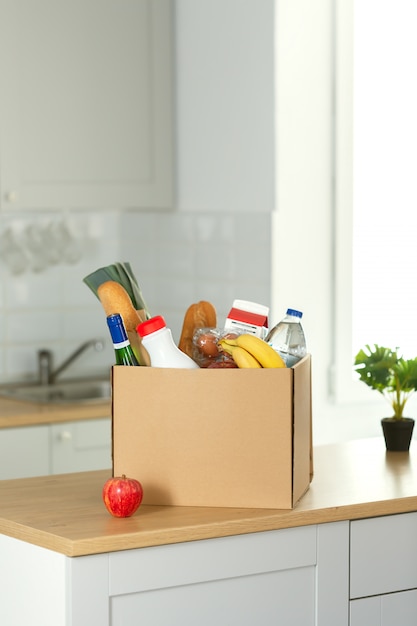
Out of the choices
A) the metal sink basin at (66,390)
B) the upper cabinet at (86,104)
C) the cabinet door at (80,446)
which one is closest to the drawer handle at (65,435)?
the cabinet door at (80,446)

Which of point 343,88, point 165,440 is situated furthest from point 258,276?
point 165,440

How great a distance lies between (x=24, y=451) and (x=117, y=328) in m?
1.66

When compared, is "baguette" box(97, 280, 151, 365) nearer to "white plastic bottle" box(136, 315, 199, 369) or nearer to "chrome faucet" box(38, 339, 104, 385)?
"white plastic bottle" box(136, 315, 199, 369)

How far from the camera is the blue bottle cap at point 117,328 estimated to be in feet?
6.24

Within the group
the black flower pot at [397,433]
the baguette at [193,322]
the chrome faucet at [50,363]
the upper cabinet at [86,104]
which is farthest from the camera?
the chrome faucet at [50,363]

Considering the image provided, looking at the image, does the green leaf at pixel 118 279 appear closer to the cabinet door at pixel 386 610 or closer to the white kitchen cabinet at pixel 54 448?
the cabinet door at pixel 386 610

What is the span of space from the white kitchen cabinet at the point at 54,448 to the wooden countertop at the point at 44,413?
0.02 meters

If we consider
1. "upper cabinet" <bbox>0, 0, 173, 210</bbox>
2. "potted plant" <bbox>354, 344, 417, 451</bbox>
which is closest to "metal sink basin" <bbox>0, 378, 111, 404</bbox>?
"upper cabinet" <bbox>0, 0, 173, 210</bbox>

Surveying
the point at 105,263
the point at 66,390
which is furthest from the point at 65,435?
the point at 105,263

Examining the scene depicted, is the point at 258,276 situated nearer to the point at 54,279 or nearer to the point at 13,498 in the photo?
the point at 54,279

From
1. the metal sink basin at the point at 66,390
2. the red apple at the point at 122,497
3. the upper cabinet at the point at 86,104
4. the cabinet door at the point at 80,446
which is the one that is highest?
the upper cabinet at the point at 86,104

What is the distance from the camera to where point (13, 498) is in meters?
2.06

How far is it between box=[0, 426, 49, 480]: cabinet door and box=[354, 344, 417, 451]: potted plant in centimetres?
129

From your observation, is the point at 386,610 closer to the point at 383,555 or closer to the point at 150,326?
the point at 383,555
